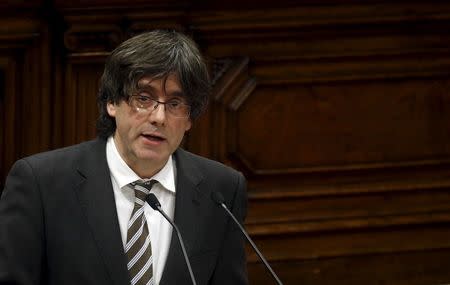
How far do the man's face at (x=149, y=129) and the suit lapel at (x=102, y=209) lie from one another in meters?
0.07

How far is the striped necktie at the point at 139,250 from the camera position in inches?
94.3

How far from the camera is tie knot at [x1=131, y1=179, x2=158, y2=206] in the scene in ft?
8.05

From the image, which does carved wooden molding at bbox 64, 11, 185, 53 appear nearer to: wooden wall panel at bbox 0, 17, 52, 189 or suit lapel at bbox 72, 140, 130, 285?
wooden wall panel at bbox 0, 17, 52, 189

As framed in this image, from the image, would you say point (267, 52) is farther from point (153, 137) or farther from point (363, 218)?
point (153, 137)

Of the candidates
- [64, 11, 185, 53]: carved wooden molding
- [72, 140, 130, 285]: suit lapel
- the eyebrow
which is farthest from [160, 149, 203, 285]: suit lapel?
[64, 11, 185, 53]: carved wooden molding

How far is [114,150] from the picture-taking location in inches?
98.7

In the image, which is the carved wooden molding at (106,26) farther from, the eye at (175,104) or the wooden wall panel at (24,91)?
the eye at (175,104)

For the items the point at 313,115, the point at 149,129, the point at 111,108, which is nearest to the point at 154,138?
the point at 149,129

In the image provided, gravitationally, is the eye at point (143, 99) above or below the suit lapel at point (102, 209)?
above

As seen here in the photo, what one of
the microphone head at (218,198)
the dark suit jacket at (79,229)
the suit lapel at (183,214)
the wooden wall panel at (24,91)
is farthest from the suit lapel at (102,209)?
the wooden wall panel at (24,91)

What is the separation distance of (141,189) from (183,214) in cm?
11

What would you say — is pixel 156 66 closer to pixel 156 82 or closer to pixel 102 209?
pixel 156 82

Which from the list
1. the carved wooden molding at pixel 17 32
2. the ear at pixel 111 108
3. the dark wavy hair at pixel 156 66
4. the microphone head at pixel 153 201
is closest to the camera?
the microphone head at pixel 153 201

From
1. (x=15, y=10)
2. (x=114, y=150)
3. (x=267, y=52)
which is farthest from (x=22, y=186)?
(x=267, y=52)
